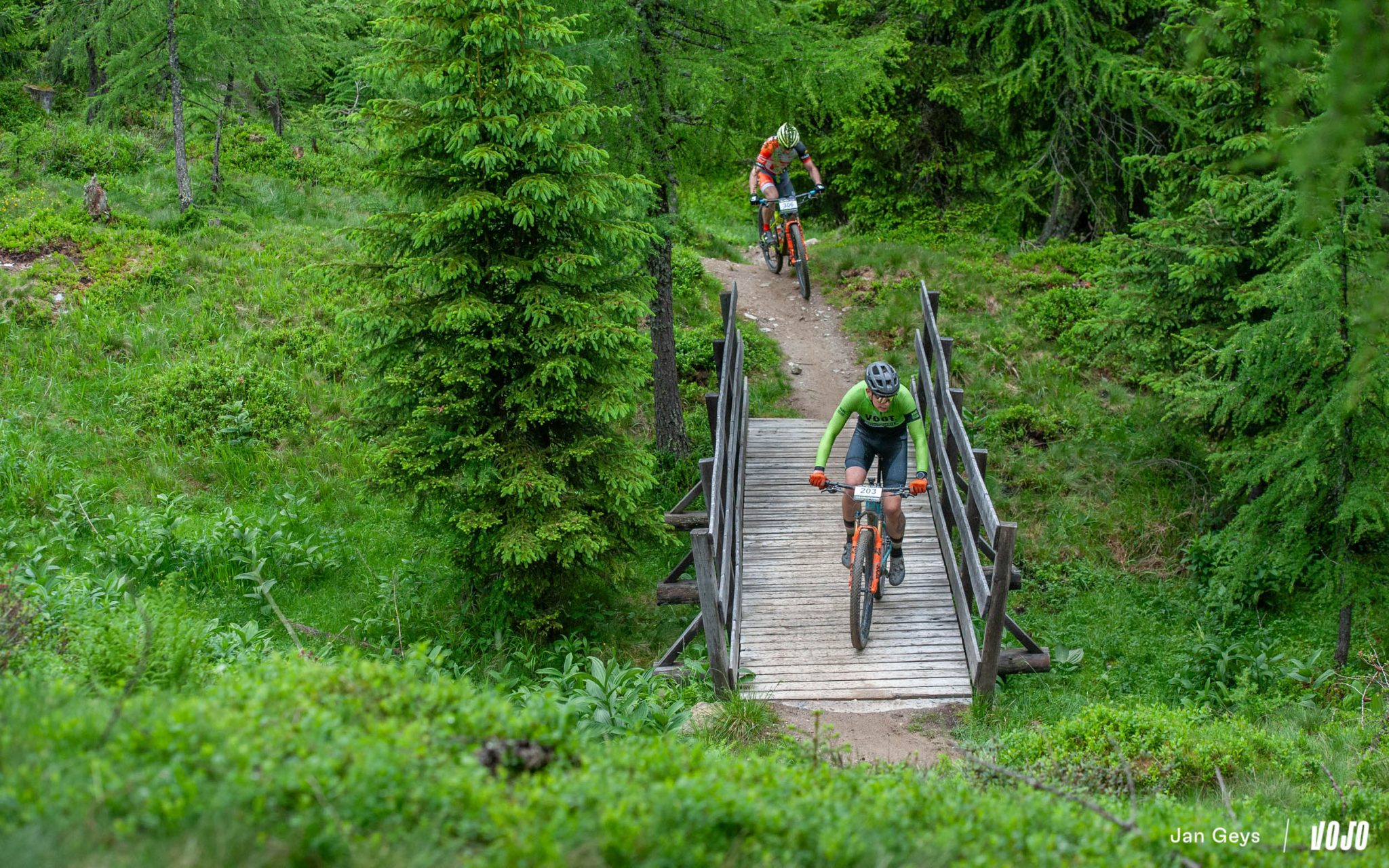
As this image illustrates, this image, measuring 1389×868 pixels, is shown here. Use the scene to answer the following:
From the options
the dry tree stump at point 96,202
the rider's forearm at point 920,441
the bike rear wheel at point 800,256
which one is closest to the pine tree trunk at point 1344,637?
the rider's forearm at point 920,441

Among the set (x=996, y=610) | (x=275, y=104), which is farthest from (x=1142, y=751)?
(x=275, y=104)

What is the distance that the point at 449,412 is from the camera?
8500 mm

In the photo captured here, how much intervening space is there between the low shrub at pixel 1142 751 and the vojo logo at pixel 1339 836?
1.23 metres

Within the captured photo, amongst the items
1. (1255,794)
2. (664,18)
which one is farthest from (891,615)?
(664,18)

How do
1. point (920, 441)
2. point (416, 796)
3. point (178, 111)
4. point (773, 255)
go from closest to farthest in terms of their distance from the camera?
1. point (416, 796)
2. point (920, 441)
3. point (178, 111)
4. point (773, 255)

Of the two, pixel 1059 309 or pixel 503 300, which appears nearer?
pixel 503 300

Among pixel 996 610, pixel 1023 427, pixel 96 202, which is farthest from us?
pixel 96 202

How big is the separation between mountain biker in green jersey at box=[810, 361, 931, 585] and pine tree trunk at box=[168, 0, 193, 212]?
1414cm

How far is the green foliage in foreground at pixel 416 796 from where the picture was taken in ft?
10.5

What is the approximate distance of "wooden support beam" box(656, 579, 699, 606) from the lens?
895 cm

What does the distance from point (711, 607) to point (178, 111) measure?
14.8m

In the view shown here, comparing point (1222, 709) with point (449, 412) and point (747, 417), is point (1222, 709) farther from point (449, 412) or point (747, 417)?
point (449, 412)

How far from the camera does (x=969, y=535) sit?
9047 millimetres

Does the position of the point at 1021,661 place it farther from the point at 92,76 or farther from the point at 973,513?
the point at 92,76
